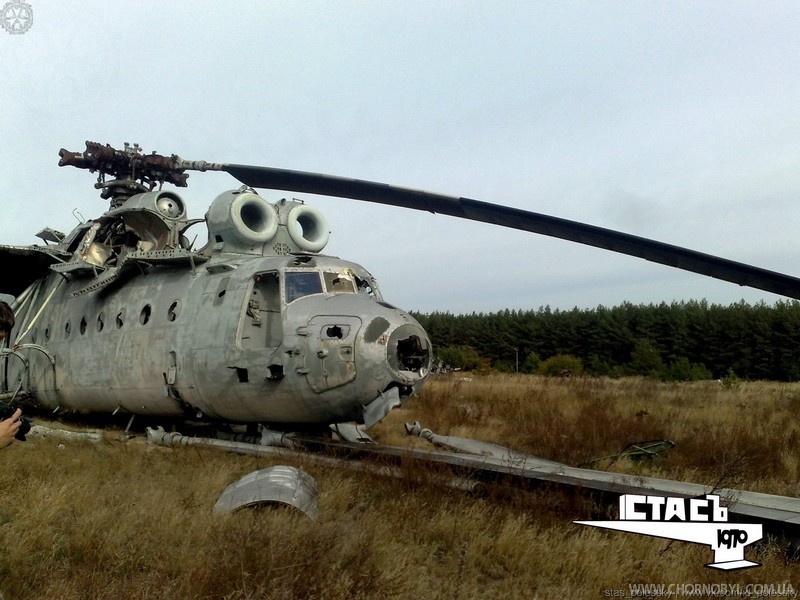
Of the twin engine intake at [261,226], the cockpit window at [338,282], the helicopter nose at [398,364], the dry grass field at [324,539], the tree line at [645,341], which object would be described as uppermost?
the tree line at [645,341]

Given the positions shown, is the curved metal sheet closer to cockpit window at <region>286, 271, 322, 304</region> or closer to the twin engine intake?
cockpit window at <region>286, 271, 322, 304</region>

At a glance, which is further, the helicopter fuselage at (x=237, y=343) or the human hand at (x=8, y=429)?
the helicopter fuselage at (x=237, y=343)

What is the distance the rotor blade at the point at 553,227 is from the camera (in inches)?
243

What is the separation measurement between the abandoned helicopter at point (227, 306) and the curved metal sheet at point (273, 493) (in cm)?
222

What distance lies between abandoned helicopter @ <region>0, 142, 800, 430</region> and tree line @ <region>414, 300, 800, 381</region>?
80.4 ft

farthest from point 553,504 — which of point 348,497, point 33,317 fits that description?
point 33,317

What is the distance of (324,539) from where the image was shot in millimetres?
4309

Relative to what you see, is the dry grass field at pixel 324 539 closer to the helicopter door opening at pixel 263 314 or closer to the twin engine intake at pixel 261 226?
the helicopter door opening at pixel 263 314

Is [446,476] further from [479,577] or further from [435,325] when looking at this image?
[435,325]

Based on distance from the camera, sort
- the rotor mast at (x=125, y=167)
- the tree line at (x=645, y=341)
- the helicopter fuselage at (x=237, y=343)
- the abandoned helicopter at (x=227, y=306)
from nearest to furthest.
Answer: the abandoned helicopter at (x=227, y=306), the helicopter fuselage at (x=237, y=343), the rotor mast at (x=125, y=167), the tree line at (x=645, y=341)

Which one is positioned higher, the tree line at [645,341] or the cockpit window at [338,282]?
the tree line at [645,341]

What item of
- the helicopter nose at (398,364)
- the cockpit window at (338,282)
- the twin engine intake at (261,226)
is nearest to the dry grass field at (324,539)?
the helicopter nose at (398,364)

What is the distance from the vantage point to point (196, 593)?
12.1ft

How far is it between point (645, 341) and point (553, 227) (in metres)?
34.5
